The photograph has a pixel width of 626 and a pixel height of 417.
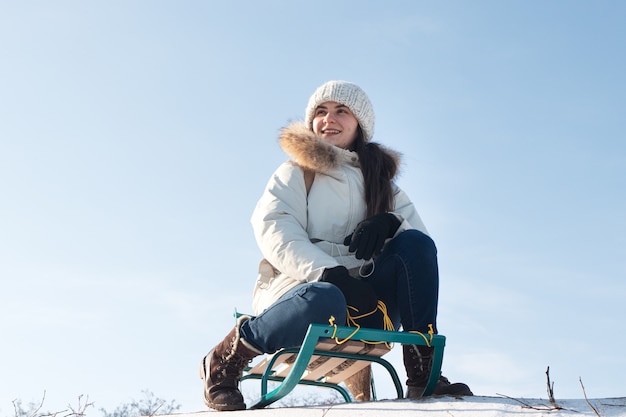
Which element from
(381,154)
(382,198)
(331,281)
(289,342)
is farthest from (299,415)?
(381,154)

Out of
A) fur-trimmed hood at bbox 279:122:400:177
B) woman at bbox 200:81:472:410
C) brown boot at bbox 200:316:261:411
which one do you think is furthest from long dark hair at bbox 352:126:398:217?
brown boot at bbox 200:316:261:411

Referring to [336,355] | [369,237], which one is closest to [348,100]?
[369,237]

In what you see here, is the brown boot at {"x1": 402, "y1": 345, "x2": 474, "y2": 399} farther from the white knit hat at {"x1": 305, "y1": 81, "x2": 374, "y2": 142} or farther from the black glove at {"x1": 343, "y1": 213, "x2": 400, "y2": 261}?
the white knit hat at {"x1": 305, "y1": 81, "x2": 374, "y2": 142}

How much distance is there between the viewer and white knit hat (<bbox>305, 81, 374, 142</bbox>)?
160 inches

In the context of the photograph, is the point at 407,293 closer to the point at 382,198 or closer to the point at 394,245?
the point at 394,245

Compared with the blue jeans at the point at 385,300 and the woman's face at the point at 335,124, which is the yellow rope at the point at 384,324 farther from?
the woman's face at the point at 335,124

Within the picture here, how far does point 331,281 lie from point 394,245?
358 millimetres

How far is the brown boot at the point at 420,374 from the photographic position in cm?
339

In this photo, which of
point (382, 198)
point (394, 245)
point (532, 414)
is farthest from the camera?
point (382, 198)

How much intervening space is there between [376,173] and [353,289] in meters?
0.72

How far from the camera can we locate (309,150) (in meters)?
3.76

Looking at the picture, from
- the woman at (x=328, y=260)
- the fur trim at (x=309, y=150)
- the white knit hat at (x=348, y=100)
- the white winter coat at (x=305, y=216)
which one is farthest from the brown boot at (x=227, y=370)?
Answer: the white knit hat at (x=348, y=100)

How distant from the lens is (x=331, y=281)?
3.37 m

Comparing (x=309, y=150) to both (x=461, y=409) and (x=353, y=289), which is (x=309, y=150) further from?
(x=461, y=409)
